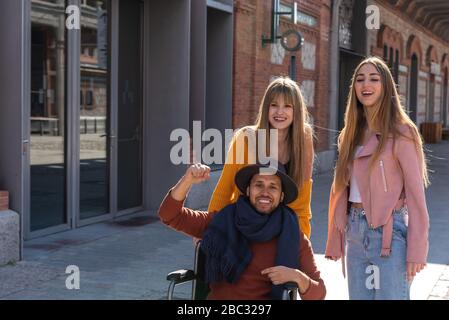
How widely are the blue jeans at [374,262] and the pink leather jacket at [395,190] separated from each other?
0.04m

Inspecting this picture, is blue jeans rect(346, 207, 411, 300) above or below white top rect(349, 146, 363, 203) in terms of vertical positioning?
below

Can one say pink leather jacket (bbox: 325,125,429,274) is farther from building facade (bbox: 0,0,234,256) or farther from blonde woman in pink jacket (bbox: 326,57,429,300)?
building facade (bbox: 0,0,234,256)

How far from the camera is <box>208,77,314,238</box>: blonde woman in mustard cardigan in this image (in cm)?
402

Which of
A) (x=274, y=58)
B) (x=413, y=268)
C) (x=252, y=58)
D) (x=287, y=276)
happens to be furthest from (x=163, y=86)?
(x=287, y=276)

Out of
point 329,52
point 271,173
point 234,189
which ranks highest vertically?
point 329,52

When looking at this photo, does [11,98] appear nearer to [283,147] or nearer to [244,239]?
[283,147]

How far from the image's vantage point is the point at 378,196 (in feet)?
12.0

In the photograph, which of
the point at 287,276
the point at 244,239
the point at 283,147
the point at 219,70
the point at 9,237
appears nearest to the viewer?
the point at 287,276

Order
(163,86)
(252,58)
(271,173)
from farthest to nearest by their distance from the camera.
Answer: (252,58) → (163,86) → (271,173)

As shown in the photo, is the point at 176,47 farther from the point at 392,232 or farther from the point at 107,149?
the point at 392,232

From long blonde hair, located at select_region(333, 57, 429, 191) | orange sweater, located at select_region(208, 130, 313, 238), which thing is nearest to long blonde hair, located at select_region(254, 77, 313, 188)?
orange sweater, located at select_region(208, 130, 313, 238)

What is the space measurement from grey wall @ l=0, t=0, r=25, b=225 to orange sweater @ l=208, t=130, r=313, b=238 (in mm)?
3224

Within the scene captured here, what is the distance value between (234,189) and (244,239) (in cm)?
61

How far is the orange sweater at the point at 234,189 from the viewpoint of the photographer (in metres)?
4.02
